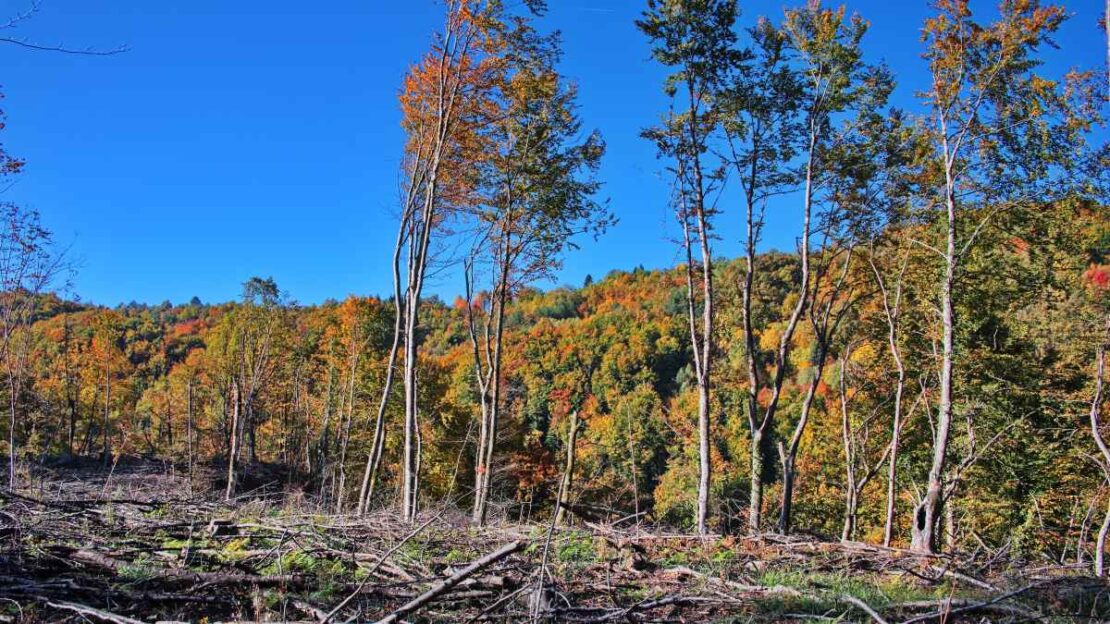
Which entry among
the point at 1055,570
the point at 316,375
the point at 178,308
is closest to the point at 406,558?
the point at 1055,570

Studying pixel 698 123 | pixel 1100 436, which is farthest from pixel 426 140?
pixel 1100 436

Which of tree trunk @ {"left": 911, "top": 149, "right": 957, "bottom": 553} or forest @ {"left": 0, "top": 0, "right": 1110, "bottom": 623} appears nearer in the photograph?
forest @ {"left": 0, "top": 0, "right": 1110, "bottom": 623}

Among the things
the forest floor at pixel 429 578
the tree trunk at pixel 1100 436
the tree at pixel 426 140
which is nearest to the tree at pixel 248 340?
the tree at pixel 426 140

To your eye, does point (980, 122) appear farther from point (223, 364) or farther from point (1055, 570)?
point (223, 364)

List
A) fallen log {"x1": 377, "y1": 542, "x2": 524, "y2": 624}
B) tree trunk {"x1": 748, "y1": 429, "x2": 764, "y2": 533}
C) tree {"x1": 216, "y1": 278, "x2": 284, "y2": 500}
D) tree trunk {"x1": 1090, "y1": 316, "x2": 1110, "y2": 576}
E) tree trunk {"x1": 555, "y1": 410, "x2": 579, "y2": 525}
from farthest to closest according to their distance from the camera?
tree {"x1": 216, "y1": 278, "x2": 284, "y2": 500} < tree trunk {"x1": 748, "y1": 429, "x2": 764, "y2": 533} < tree trunk {"x1": 1090, "y1": 316, "x2": 1110, "y2": 576} < tree trunk {"x1": 555, "y1": 410, "x2": 579, "y2": 525} < fallen log {"x1": 377, "y1": 542, "x2": 524, "y2": 624}

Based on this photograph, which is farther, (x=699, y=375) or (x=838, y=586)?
(x=699, y=375)

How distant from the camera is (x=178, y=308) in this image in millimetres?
77000

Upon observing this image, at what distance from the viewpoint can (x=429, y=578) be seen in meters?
3.68

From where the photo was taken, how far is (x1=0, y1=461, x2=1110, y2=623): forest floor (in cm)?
309

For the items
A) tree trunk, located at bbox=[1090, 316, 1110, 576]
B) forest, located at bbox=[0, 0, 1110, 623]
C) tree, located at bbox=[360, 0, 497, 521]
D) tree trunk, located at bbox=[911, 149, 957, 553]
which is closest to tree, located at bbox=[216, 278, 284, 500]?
forest, located at bbox=[0, 0, 1110, 623]

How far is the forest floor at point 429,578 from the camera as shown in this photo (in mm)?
3086

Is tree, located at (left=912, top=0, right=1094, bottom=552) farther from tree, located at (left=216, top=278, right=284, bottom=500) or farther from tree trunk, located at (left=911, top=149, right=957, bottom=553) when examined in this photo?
tree, located at (left=216, top=278, right=284, bottom=500)

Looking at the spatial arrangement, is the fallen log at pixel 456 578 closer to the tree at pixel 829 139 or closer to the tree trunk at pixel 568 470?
the tree trunk at pixel 568 470

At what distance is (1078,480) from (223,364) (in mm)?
26221
